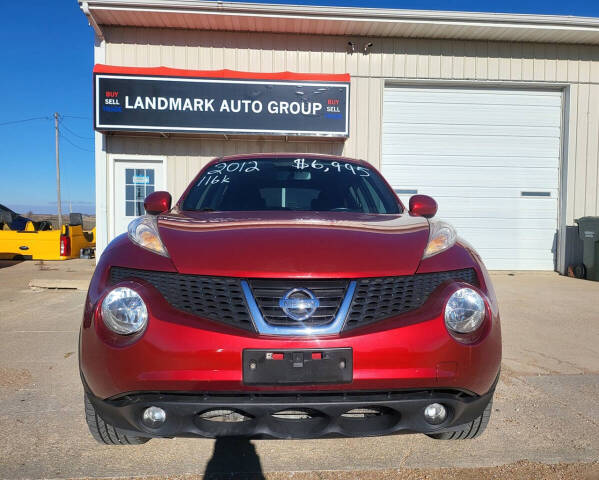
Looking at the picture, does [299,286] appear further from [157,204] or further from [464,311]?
[157,204]

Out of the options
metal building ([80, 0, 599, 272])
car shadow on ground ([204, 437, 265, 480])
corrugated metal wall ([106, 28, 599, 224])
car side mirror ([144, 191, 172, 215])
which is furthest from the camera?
corrugated metal wall ([106, 28, 599, 224])

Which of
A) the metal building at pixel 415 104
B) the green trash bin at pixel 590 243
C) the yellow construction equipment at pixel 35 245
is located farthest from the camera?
the yellow construction equipment at pixel 35 245

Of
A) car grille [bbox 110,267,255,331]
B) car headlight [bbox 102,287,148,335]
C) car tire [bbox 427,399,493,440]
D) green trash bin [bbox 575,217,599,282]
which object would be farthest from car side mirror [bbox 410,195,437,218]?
green trash bin [bbox 575,217,599,282]

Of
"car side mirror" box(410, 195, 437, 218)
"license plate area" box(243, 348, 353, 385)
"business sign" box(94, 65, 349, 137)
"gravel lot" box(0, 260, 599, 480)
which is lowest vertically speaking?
"gravel lot" box(0, 260, 599, 480)

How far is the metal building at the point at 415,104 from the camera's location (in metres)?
8.63

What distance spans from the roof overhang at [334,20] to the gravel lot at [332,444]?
6.71 metres

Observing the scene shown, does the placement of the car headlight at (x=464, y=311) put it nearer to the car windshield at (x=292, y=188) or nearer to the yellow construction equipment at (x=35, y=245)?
the car windshield at (x=292, y=188)

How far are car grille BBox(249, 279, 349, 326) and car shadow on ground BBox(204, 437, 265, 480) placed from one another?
0.71 meters

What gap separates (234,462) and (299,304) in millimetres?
975

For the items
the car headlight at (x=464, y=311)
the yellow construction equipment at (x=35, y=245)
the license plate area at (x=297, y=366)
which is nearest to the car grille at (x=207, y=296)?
the license plate area at (x=297, y=366)

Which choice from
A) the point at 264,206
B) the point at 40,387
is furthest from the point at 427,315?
the point at 40,387

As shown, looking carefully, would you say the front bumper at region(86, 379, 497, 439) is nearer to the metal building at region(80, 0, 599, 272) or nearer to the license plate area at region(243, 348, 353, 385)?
the license plate area at region(243, 348, 353, 385)

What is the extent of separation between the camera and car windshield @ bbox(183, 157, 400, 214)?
2883 mm

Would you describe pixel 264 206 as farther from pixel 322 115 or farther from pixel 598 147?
pixel 598 147
